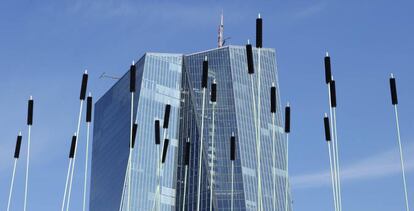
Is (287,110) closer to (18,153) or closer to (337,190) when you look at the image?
(337,190)

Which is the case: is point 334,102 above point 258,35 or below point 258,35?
below

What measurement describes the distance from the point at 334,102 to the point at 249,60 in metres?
6.22

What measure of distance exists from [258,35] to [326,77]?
5.15 metres

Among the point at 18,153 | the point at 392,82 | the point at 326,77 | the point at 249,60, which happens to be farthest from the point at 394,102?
the point at 18,153

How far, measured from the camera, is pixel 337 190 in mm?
58531

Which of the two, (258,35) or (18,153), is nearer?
(258,35)

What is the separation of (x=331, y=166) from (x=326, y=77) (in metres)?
5.73

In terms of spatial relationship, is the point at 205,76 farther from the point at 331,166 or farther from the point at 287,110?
the point at 331,166

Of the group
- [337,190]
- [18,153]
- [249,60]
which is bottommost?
[337,190]

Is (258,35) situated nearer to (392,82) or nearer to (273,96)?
(273,96)

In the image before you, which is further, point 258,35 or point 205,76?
point 205,76

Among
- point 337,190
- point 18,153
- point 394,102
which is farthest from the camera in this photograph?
point 18,153

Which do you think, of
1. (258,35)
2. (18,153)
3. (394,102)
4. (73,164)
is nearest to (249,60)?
(258,35)

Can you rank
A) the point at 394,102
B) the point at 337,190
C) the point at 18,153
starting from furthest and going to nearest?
the point at 18,153
the point at 394,102
the point at 337,190
